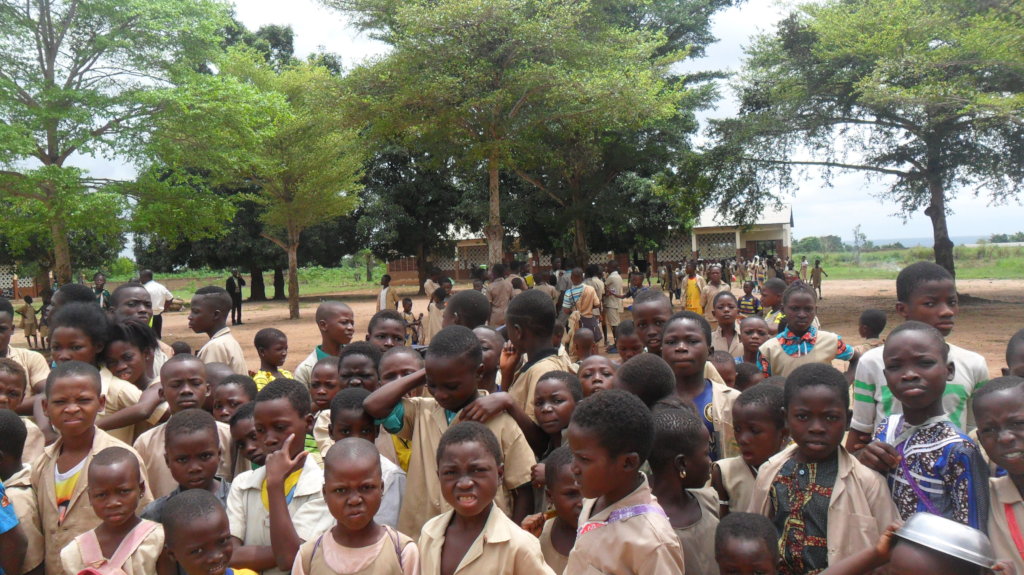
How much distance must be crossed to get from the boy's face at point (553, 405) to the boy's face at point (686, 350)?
0.61m

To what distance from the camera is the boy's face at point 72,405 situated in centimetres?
293

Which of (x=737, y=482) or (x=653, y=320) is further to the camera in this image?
(x=653, y=320)

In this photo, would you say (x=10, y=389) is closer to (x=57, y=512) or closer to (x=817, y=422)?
(x=57, y=512)

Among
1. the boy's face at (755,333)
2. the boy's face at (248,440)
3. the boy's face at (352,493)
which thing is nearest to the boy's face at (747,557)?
the boy's face at (352,493)

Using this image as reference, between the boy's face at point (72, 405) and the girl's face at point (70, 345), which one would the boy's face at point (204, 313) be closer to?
the girl's face at point (70, 345)

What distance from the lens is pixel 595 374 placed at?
3.40 metres

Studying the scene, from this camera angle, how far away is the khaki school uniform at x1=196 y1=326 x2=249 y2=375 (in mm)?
4477

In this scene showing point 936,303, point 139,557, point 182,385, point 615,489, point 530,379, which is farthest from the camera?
point 182,385

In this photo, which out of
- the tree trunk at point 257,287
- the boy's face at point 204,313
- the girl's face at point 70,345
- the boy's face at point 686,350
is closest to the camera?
the boy's face at point 686,350

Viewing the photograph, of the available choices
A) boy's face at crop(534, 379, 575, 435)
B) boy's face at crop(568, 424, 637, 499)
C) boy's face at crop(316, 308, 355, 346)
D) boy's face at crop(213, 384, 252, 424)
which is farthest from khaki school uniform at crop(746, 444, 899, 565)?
boy's face at crop(316, 308, 355, 346)

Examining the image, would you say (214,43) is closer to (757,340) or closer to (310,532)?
(757,340)

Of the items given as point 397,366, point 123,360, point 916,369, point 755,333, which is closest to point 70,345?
point 123,360

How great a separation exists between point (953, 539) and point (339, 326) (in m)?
3.47

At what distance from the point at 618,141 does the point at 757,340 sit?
18159mm
